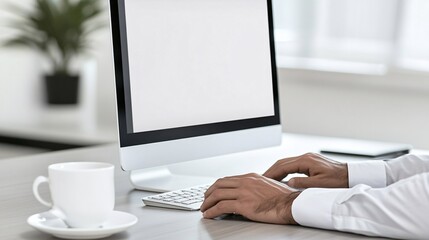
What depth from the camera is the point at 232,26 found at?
70.8 inches

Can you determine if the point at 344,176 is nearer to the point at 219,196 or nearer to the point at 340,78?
the point at 219,196

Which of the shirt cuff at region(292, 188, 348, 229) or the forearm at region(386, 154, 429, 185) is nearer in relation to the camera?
the shirt cuff at region(292, 188, 348, 229)

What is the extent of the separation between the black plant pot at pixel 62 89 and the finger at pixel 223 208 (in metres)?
3.78

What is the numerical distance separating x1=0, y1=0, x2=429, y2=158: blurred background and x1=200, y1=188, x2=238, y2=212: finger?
275 cm

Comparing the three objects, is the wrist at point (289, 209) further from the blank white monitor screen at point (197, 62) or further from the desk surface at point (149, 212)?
the blank white monitor screen at point (197, 62)

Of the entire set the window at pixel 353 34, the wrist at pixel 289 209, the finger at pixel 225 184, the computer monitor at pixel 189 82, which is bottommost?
the wrist at pixel 289 209

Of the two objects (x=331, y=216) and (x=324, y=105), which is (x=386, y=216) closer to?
(x=331, y=216)

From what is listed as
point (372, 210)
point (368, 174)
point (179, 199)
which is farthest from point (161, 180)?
point (372, 210)

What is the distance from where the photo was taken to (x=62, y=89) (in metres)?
5.11

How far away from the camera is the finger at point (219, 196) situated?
1380 mm

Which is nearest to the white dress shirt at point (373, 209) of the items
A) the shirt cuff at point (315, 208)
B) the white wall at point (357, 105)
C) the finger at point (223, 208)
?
the shirt cuff at point (315, 208)

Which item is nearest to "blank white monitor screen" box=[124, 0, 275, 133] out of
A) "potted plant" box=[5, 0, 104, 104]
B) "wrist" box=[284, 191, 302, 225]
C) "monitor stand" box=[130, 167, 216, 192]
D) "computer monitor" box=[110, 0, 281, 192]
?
"computer monitor" box=[110, 0, 281, 192]

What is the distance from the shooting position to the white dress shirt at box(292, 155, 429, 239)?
1.26m

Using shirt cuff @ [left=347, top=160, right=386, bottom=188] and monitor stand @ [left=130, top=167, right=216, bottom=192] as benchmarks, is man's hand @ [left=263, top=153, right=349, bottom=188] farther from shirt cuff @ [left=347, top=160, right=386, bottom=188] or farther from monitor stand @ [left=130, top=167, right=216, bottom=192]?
monitor stand @ [left=130, top=167, right=216, bottom=192]
